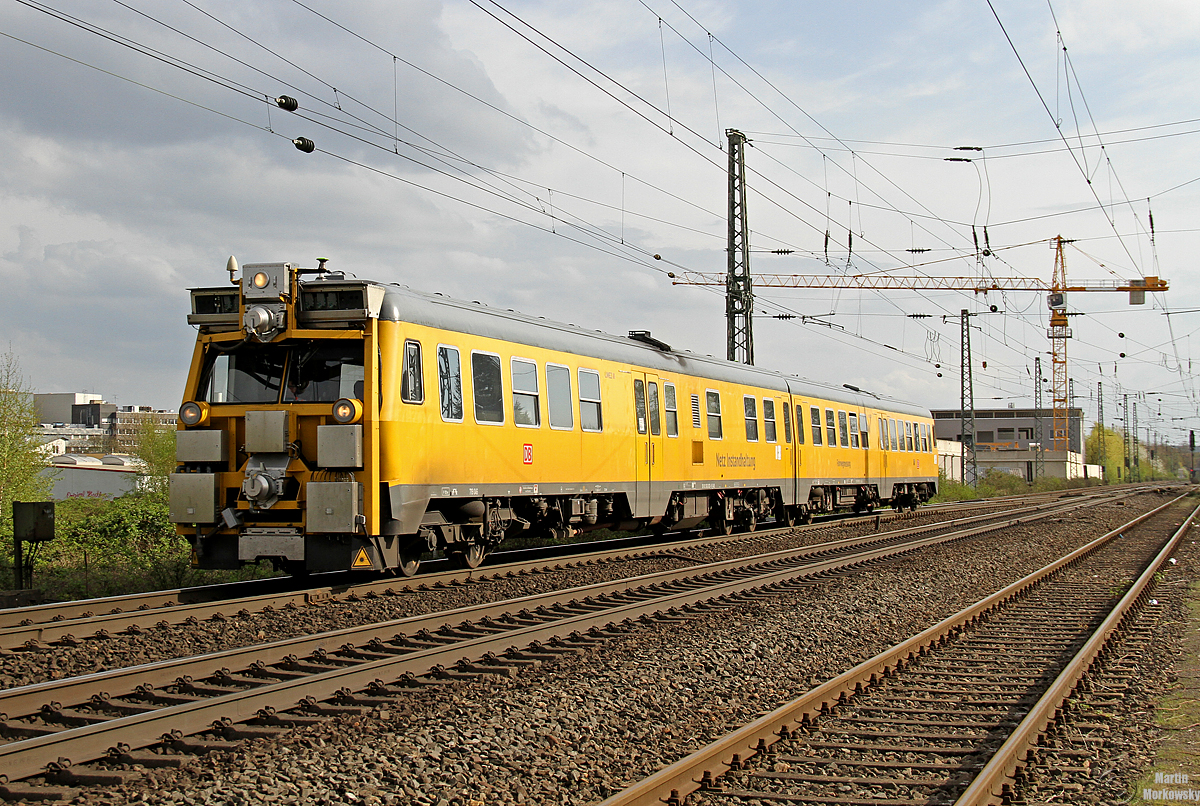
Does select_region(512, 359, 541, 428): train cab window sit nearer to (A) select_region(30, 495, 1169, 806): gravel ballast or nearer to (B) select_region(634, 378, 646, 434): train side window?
(B) select_region(634, 378, 646, 434): train side window

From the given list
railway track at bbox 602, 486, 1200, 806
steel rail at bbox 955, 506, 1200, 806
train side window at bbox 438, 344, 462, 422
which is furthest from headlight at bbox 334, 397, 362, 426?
steel rail at bbox 955, 506, 1200, 806

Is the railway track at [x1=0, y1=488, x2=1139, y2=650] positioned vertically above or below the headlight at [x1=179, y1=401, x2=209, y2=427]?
below

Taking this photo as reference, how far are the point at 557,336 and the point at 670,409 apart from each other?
147 inches

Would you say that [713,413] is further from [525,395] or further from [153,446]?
[153,446]

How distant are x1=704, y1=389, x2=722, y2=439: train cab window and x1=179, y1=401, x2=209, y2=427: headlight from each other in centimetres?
996

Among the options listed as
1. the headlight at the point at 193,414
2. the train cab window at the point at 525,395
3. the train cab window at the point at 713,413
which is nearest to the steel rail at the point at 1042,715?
the train cab window at the point at 525,395

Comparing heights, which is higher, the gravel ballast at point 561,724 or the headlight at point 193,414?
the headlight at point 193,414

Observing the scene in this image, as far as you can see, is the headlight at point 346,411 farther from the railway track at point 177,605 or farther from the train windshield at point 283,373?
the railway track at point 177,605

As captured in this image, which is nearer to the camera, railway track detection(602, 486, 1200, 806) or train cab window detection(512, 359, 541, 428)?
railway track detection(602, 486, 1200, 806)

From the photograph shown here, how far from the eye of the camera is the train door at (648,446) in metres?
16.5

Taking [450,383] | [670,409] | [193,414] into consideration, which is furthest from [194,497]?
[670,409]

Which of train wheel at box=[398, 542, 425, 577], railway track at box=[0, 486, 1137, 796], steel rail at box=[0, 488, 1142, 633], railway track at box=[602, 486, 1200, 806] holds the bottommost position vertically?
railway track at box=[602, 486, 1200, 806]

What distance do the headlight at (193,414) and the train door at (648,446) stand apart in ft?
23.7

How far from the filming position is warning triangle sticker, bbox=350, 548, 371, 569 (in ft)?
34.8
